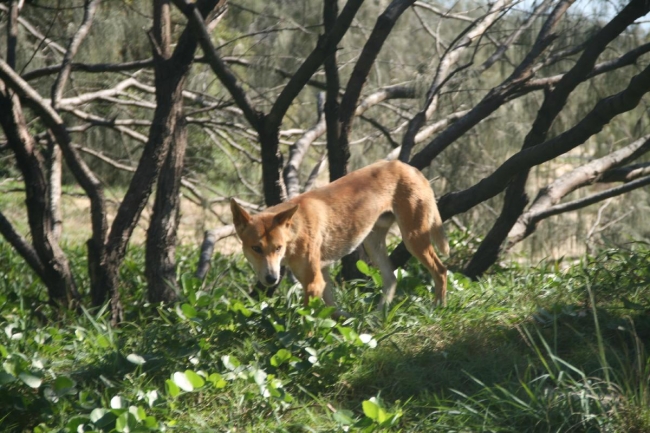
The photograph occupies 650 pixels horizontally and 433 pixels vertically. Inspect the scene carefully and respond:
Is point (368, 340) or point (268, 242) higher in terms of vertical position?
point (268, 242)

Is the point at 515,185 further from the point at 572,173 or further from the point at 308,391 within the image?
the point at 308,391

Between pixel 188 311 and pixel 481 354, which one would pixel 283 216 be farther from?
pixel 481 354

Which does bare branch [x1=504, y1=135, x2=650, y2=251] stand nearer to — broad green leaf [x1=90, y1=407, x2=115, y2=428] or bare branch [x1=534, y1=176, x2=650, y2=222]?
bare branch [x1=534, y1=176, x2=650, y2=222]

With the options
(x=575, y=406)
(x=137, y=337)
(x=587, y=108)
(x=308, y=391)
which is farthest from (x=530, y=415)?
(x=587, y=108)

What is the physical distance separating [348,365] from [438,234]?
6.25 ft

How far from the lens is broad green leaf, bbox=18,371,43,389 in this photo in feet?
13.8

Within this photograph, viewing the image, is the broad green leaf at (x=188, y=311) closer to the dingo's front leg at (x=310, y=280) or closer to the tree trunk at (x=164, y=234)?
the dingo's front leg at (x=310, y=280)

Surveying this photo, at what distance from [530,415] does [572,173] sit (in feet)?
12.2

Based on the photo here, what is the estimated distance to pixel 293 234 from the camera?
5.50 m

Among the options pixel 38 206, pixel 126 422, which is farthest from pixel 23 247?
pixel 126 422

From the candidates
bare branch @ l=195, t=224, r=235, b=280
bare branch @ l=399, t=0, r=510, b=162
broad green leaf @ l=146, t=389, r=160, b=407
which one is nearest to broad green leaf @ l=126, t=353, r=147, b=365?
broad green leaf @ l=146, t=389, r=160, b=407

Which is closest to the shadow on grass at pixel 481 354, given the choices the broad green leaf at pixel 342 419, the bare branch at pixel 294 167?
the broad green leaf at pixel 342 419

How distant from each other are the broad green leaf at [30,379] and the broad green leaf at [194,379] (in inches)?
31.2

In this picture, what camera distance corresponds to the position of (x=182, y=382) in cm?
413
